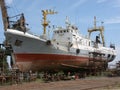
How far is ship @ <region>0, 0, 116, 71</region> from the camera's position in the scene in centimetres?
3562

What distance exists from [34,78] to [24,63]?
14.4 feet

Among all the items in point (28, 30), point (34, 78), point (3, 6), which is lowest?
point (34, 78)

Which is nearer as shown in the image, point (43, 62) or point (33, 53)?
point (33, 53)

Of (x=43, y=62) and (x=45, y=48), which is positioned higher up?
(x=45, y=48)

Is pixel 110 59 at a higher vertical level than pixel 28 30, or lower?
lower

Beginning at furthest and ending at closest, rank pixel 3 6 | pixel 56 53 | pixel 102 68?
pixel 102 68, pixel 3 6, pixel 56 53

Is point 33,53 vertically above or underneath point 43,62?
above

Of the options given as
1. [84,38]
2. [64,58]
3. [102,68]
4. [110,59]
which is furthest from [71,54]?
[110,59]

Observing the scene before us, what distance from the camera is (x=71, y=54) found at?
40.8 metres

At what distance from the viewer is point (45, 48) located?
3697cm

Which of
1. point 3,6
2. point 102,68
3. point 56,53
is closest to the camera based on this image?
point 56,53

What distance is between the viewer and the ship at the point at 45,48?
117 ft

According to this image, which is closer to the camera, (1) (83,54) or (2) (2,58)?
(2) (2,58)

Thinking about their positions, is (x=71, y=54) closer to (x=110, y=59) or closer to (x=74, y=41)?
(x=74, y=41)
